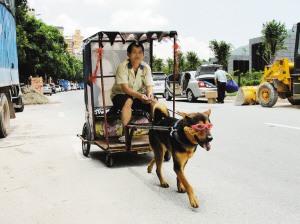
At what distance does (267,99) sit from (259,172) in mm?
9440

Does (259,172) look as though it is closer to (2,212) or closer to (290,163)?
(290,163)

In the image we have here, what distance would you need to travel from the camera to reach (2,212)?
3.47m

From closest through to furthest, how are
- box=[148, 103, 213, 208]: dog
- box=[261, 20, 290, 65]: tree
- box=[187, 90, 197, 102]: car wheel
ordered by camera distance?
A: box=[148, 103, 213, 208]: dog < box=[187, 90, 197, 102]: car wheel < box=[261, 20, 290, 65]: tree

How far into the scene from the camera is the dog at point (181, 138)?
322 centimetres

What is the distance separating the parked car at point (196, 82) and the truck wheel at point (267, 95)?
167 inches

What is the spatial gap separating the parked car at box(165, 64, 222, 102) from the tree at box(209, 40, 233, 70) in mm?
14269

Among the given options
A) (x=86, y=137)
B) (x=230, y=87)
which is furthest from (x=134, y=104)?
(x=230, y=87)

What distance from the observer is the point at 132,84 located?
556 centimetres

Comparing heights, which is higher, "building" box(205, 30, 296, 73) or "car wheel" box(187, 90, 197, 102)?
"building" box(205, 30, 296, 73)

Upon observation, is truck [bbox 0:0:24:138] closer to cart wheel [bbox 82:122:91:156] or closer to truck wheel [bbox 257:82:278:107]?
cart wheel [bbox 82:122:91:156]

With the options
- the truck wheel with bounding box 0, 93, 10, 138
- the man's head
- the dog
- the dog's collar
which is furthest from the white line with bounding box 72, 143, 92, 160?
the dog's collar

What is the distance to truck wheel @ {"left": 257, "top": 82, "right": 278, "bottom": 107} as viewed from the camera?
13078 millimetres

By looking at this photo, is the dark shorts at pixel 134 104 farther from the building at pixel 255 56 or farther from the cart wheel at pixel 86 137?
→ the building at pixel 255 56

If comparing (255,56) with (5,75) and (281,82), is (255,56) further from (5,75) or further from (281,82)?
(5,75)
